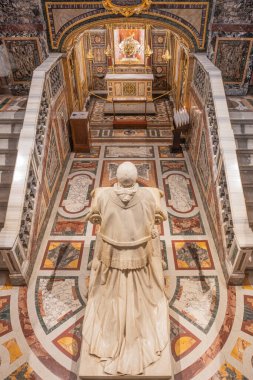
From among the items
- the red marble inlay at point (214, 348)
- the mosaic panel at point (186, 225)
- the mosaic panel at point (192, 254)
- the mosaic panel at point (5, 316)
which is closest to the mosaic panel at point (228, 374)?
the red marble inlay at point (214, 348)

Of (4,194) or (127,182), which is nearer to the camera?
(127,182)

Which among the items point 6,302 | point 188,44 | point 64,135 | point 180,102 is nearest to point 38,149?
point 64,135

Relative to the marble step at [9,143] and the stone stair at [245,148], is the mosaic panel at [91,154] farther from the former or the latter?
the stone stair at [245,148]

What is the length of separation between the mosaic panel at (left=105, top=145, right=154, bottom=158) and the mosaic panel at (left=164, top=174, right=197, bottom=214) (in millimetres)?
1282

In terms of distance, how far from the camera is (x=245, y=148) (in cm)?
607

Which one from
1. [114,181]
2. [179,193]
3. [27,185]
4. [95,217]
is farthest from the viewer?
[114,181]

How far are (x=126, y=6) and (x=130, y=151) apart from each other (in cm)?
349

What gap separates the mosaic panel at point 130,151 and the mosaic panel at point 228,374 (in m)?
5.38

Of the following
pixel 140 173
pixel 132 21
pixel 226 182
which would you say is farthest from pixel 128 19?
pixel 226 182

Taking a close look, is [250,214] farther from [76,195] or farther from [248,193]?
[76,195]

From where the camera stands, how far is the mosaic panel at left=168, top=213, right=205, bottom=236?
5594mm

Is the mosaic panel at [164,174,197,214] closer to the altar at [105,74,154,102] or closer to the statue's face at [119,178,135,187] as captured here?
the statue's face at [119,178,135,187]

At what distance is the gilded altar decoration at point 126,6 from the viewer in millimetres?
6301

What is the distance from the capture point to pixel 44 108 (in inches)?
230
